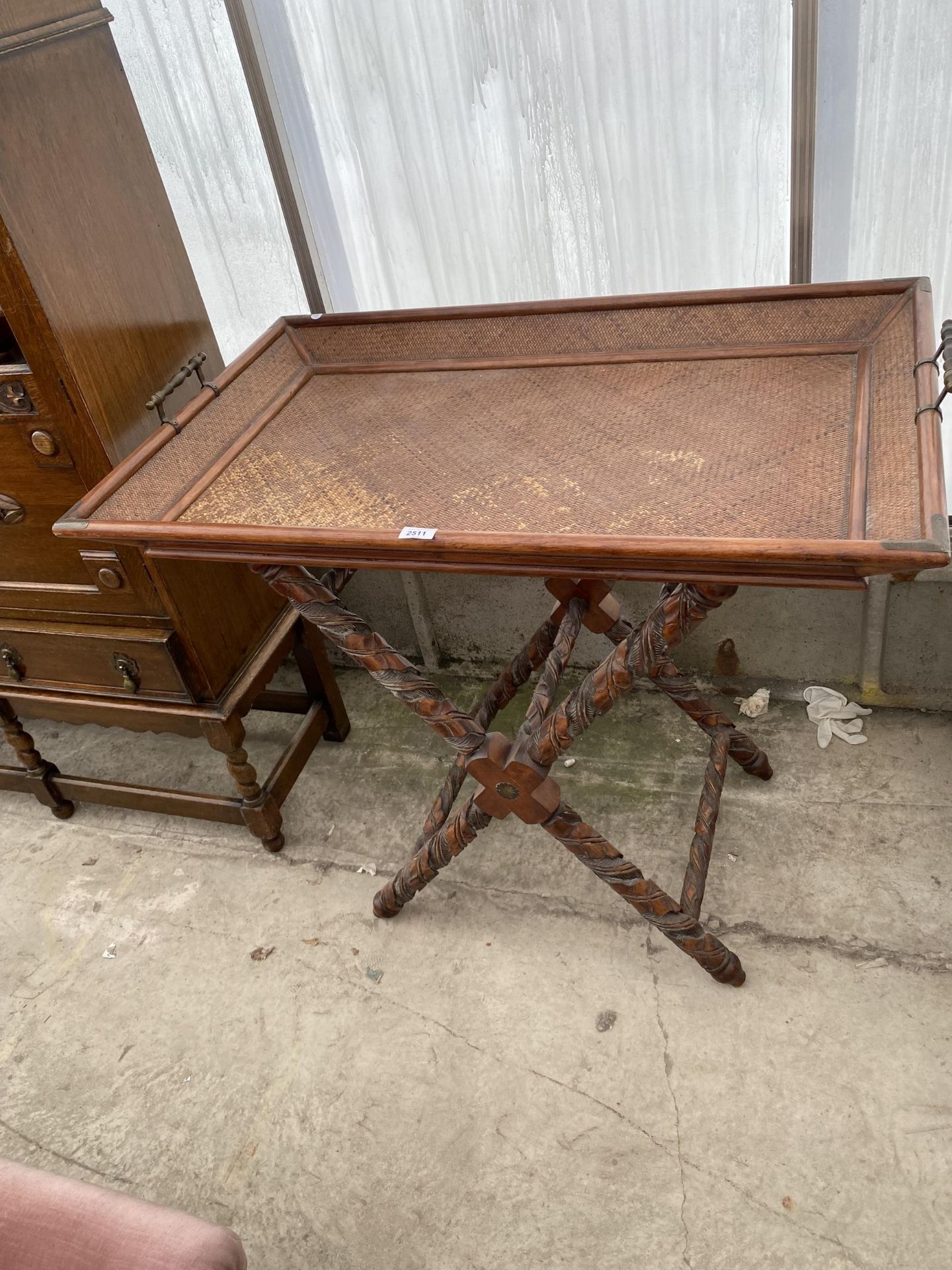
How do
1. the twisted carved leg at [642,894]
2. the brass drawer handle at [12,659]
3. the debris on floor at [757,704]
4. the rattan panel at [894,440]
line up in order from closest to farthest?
the rattan panel at [894,440], the twisted carved leg at [642,894], the brass drawer handle at [12,659], the debris on floor at [757,704]

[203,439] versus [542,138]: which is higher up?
Result: [542,138]

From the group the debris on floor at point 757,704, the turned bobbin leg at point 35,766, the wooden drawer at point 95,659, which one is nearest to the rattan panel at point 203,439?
the wooden drawer at point 95,659

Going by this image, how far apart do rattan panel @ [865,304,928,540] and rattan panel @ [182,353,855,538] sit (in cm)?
5

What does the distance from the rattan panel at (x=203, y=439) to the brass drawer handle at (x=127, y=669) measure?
656 mm

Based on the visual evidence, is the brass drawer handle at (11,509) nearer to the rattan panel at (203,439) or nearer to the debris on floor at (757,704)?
the rattan panel at (203,439)

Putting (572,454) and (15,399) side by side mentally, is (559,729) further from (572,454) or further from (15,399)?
(15,399)

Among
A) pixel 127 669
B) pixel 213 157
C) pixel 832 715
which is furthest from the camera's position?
pixel 832 715

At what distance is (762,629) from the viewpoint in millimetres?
2762

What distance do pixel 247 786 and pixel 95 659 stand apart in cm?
51

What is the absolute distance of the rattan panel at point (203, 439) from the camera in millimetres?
1792

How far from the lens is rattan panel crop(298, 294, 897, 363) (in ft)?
6.08

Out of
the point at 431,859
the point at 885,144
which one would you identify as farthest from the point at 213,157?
the point at 431,859

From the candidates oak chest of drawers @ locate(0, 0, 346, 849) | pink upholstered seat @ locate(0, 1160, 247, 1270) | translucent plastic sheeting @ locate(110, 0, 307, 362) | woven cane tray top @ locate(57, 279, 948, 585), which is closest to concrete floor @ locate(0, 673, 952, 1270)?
oak chest of drawers @ locate(0, 0, 346, 849)

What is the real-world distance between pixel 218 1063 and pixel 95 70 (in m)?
2.23
